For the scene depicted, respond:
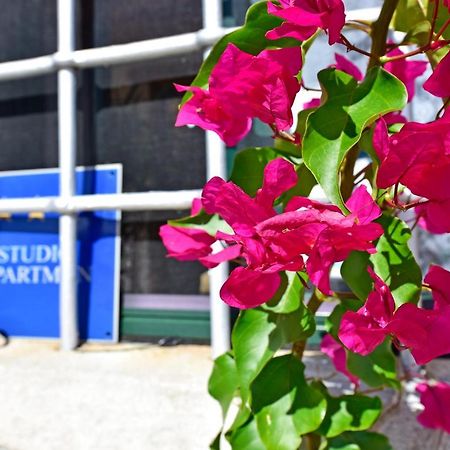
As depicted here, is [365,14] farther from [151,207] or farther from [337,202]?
[337,202]

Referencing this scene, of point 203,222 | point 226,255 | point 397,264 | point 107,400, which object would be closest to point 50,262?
point 107,400

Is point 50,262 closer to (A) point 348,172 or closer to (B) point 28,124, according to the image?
(B) point 28,124

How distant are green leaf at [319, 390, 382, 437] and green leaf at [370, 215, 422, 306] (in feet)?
0.62

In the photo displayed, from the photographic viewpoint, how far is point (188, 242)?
536 mm

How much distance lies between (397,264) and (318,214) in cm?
15

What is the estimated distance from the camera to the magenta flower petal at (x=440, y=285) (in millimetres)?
379

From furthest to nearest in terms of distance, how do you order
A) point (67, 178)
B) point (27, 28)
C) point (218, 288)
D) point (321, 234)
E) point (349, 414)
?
1. point (27, 28)
2. point (67, 178)
3. point (218, 288)
4. point (349, 414)
5. point (321, 234)

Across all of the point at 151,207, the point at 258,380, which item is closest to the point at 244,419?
the point at 258,380

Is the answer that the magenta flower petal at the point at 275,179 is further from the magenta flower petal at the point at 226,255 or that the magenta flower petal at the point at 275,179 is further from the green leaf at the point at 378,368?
the green leaf at the point at 378,368

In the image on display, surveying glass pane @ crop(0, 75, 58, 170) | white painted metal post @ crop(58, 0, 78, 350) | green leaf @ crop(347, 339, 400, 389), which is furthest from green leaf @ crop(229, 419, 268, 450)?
glass pane @ crop(0, 75, 58, 170)

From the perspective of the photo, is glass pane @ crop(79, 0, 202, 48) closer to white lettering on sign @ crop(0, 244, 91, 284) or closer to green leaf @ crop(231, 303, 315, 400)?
white lettering on sign @ crop(0, 244, 91, 284)

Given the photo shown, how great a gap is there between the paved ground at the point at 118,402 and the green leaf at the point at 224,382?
25 cm

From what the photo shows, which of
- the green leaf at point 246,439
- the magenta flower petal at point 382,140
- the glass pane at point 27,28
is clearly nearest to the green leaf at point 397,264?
the magenta flower petal at point 382,140

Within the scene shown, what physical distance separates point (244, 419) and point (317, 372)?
0.57m
